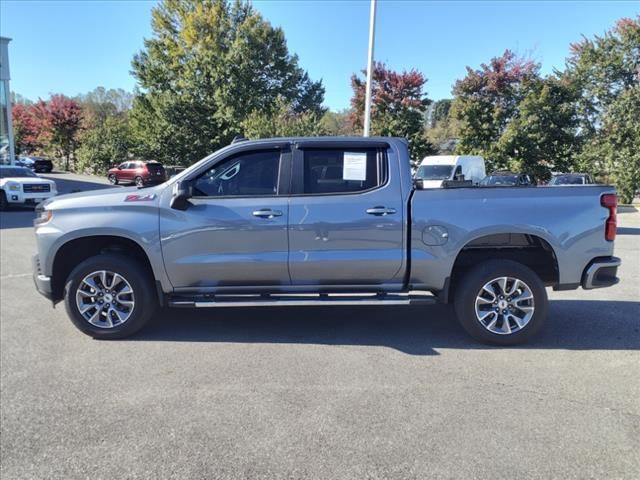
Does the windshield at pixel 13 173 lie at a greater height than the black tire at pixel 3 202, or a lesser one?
greater

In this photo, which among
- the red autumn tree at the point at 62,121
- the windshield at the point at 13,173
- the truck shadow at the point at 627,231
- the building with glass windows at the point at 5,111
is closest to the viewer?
the truck shadow at the point at 627,231

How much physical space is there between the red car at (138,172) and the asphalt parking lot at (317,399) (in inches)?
1023

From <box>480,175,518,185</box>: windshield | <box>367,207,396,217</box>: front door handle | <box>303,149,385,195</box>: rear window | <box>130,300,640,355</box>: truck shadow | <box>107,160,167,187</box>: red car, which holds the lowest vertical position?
<box>130,300,640,355</box>: truck shadow

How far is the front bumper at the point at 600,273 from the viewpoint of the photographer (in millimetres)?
4805

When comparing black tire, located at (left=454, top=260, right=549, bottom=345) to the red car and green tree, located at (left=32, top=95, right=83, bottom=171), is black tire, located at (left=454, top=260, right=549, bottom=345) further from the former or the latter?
green tree, located at (left=32, top=95, right=83, bottom=171)

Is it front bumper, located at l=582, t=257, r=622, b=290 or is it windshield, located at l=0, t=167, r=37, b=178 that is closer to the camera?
front bumper, located at l=582, t=257, r=622, b=290

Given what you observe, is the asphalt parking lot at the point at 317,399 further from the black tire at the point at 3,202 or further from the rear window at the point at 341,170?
the black tire at the point at 3,202

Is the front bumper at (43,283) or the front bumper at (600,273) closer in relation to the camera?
the front bumper at (600,273)

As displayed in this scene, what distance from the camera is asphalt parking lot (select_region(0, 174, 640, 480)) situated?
9.78 feet

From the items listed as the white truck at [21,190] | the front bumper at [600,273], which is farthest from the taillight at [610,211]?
the white truck at [21,190]

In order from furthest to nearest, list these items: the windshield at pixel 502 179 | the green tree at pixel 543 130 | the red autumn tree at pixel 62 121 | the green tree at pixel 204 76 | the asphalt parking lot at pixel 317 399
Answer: the red autumn tree at pixel 62 121
the green tree at pixel 204 76
the green tree at pixel 543 130
the windshield at pixel 502 179
the asphalt parking lot at pixel 317 399

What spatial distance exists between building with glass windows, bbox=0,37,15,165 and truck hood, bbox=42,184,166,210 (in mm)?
27720

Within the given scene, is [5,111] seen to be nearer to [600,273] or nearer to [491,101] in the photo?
[491,101]

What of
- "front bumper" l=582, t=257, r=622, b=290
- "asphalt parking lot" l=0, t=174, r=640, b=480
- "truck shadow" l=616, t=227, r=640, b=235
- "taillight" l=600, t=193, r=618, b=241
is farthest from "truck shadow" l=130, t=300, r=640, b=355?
"truck shadow" l=616, t=227, r=640, b=235
